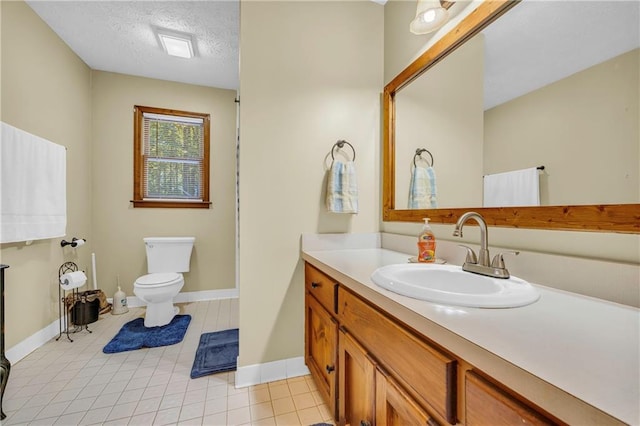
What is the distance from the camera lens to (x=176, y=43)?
2414 millimetres

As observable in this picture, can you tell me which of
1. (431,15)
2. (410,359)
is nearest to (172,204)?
(431,15)

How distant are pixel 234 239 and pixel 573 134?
121 inches

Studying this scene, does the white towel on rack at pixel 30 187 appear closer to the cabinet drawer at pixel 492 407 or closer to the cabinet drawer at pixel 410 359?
the cabinet drawer at pixel 410 359

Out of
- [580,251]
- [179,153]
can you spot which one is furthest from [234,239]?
[580,251]

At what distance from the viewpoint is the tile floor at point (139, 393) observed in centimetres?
139

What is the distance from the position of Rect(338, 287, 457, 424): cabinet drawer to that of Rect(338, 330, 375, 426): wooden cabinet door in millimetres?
60

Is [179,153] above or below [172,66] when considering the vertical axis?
below

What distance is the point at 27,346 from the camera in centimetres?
198

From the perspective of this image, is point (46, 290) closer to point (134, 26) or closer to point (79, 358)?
point (79, 358)

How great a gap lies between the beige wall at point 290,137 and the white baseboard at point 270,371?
37 millimetres

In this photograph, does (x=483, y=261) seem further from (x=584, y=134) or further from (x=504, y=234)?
(x=584, y=134)

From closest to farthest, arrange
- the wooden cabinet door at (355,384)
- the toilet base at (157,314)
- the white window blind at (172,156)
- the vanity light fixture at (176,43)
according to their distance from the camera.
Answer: the wooden cabinet door at (355,384) < the vanity light fixture at (176,43) < the toilet base at (157,314) < the white window blind at (172,156)

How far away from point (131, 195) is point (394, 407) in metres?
3.21

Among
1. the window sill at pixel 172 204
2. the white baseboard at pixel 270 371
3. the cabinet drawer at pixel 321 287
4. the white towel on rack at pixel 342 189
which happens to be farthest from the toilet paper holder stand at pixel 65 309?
the white towel on rack at pixel 342 189
